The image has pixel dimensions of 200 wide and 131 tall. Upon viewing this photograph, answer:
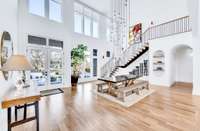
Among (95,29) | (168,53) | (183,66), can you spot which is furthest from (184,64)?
(95,29)

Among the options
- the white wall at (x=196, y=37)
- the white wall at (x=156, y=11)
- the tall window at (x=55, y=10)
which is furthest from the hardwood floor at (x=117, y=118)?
the white wall at (x=156, y=11)

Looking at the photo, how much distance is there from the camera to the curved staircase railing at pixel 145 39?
26.0 ft

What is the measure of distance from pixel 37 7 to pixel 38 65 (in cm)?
286

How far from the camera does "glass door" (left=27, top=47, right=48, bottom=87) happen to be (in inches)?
268

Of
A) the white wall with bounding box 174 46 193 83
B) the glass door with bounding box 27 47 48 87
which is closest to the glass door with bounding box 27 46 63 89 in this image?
the glass door with bounding box 27 47 48 87

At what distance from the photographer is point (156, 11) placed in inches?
378

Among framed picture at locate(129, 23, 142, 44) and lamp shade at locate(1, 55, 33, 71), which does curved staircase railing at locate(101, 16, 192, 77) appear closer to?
framed picture at locate(129, 23, 142, 44)

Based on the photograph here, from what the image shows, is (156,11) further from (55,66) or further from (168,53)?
(55,66)

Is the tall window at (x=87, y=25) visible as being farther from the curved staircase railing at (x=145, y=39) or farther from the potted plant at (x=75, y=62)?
the curved staircase railing at (x=145, y=39)

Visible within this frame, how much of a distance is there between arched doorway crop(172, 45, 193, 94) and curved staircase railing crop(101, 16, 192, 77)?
1.11m

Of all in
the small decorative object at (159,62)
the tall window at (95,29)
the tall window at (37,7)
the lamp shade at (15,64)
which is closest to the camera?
the lamp shade at (15,64)

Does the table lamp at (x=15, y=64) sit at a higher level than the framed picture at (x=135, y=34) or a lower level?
lower

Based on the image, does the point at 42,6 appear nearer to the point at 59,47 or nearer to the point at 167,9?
the point at 59,47

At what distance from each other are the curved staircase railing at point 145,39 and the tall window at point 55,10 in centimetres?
516
